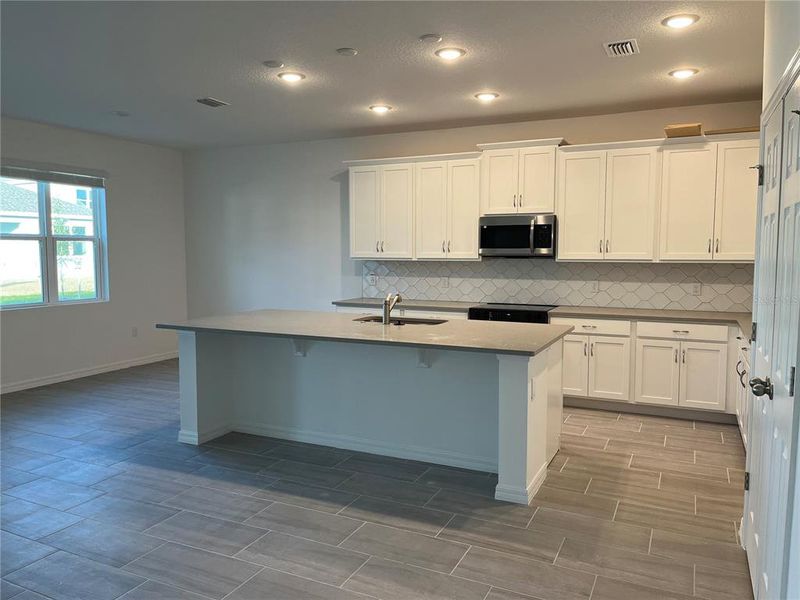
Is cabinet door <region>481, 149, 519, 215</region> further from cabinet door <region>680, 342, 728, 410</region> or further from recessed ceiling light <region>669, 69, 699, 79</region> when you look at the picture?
cabinet door <region>680, 342, 728, 410</region>

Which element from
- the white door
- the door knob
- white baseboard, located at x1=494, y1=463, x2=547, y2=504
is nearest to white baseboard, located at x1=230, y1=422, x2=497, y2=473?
white baseboard, located at x1=494, y1=463, x2=547, y2=504

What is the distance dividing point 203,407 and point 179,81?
238cm

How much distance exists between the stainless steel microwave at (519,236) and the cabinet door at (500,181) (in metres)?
0.11

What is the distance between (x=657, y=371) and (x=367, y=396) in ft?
8.00

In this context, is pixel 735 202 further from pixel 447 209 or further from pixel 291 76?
pixel 291 76

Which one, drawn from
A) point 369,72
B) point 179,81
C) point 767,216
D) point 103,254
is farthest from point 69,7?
point 103,254

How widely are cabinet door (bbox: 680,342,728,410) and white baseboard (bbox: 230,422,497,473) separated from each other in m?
2.04

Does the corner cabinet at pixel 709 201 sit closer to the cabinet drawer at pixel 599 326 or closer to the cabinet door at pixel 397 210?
the cabinet drawer at pixel 599 326

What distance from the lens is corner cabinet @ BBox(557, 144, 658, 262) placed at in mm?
4844

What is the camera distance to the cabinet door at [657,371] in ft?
15.2

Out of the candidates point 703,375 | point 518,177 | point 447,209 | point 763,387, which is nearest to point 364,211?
point 447,209

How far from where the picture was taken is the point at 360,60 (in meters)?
3.76

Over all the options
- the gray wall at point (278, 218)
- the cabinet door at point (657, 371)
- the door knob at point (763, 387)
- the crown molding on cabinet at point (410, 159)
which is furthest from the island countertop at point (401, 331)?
the gray wall at point (278, 218)

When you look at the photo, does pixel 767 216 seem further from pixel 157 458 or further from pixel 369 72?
pixel 157 458
